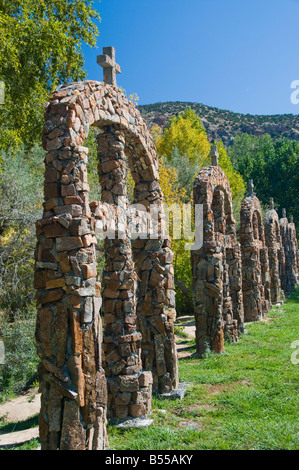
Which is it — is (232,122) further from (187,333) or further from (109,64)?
(109,64)

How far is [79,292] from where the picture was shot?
401 centimetres

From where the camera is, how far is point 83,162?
14.3ft

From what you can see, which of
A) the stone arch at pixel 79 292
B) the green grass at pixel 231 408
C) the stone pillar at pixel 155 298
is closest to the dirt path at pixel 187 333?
the green grass at pixel 231 408

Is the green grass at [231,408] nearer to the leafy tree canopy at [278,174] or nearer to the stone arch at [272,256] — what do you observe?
the stone arch at [272,256]

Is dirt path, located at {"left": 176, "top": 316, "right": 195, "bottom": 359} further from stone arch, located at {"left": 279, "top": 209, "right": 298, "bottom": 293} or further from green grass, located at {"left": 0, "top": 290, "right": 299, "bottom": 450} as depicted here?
stone arch, located at {"left": 279, "top": 209, "right": 298, "bottom": 293}

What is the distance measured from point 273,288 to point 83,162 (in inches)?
641

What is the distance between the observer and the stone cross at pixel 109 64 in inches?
217

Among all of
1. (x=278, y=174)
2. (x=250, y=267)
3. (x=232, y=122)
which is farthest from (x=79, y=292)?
(x=232, y=122)

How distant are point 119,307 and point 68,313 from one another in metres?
1.67

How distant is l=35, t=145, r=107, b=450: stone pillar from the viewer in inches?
152

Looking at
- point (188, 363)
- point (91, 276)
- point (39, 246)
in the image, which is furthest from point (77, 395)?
point (188, 363)

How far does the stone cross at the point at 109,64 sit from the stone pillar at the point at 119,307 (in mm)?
637

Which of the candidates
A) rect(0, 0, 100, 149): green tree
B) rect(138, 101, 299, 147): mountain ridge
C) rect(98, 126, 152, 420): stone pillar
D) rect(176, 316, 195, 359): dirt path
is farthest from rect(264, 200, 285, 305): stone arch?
rect(138, 101, 299, 147): mountain ridge
